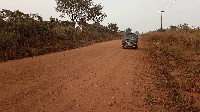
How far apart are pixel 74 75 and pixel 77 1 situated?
116 feet

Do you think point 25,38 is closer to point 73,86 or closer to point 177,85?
point 73,86

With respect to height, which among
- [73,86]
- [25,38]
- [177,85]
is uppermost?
[25,38]

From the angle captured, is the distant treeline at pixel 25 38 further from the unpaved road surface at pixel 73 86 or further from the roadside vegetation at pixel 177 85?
the roadside vegetation at pixel 177 85

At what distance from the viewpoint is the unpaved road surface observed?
563 cm

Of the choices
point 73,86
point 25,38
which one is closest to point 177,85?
point 73,86

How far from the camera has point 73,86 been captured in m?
7.23

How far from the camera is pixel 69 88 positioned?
23.0 feet

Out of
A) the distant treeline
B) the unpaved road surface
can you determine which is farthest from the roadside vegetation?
the distant treeline

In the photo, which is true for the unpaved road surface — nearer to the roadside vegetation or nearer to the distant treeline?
the roadside vegetation

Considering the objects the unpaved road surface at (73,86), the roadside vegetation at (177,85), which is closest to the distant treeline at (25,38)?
the unpaved road surface at (73,86)

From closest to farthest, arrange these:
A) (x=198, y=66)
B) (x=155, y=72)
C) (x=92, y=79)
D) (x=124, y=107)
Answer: (x=124, y=107)
(x=92, y=79)
(x=155, y=72)
(x=198, y=66)

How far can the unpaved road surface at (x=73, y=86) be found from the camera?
5.63 meters

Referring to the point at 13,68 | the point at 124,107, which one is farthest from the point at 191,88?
the point at 13,68

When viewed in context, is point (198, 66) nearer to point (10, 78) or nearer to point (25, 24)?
point (10, 78)
